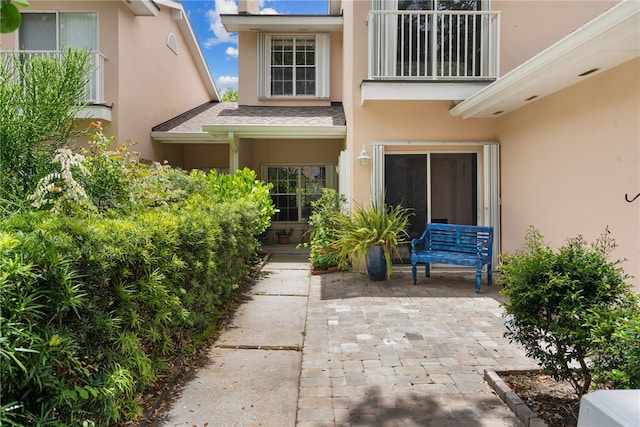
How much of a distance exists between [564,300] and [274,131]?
784cm

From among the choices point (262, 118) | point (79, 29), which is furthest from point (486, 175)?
point (79, 29)

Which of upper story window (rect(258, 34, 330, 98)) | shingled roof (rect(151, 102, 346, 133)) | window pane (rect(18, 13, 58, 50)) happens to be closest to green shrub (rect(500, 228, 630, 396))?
shingled roof (rect(151, 102, 346, 133))

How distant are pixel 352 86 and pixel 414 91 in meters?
1.31

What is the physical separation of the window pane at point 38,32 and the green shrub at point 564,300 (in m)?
11.0

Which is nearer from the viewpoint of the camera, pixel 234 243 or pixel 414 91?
pixel 234 243

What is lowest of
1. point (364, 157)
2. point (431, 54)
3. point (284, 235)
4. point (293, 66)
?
point (284, 235)

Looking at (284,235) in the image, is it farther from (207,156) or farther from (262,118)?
(262,118)

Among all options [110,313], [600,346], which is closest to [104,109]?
[110,313]

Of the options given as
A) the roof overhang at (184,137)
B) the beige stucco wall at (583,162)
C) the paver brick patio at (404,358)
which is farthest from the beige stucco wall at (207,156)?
the beige stucco wall at (583,162)

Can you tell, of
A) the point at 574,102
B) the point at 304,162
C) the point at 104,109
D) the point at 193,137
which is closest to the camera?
the point at 574,102

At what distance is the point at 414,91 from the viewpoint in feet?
23.6

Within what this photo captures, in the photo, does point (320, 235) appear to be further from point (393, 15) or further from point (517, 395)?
point (517, 395)

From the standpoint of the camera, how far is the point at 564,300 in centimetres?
278

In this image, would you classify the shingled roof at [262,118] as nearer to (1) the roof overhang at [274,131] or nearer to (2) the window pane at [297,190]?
(1) the roof overhang at [274,131]
